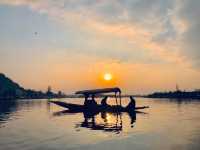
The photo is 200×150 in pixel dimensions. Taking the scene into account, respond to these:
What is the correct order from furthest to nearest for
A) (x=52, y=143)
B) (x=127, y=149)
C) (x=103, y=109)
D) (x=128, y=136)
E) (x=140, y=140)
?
(x=103, y=109) → (x=128, y=136) → (x=140, y=140) → (x=52, y=143) → (x=127, y=149)

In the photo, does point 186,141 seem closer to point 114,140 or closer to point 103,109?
point 114,140

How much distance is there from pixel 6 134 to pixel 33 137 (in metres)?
3.63

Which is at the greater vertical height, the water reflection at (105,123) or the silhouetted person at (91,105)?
the silhouetted person at (91,105)

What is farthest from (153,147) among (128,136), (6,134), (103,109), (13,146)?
(103,109)

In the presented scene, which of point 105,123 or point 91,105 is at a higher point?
point 91,105

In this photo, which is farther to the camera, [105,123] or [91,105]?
[91,105]

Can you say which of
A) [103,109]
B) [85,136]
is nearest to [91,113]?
[103,109]

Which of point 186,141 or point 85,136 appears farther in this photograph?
point 85,136

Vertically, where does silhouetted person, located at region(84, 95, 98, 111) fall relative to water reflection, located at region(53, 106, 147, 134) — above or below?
above

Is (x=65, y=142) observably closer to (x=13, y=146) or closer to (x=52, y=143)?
(x=52, y=143)

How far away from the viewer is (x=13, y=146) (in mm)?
22547

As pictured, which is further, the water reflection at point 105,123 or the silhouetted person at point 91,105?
the silhouetted person at point 91,105

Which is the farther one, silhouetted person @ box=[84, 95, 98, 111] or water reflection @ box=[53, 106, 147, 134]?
silhouetted person @ box=[84, 95, 98, 111]

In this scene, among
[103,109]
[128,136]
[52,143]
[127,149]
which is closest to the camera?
[127,149]
